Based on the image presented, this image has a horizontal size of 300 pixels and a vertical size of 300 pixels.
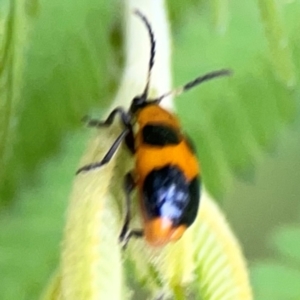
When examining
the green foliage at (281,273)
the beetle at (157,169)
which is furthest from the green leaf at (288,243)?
the beetle at (157,169)

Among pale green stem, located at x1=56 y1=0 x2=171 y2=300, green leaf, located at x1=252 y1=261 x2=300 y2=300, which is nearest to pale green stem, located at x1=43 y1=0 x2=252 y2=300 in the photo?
pale green stem, located at x1=56 y1=0 x2=171 y2=300

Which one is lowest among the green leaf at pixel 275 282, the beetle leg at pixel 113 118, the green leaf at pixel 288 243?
the green leaf at pixel 275 282

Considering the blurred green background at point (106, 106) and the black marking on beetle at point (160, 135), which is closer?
the black marking on beetle at point (160, 135)

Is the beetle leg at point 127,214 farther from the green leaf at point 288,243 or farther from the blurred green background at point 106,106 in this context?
the green leaf at point 288,243

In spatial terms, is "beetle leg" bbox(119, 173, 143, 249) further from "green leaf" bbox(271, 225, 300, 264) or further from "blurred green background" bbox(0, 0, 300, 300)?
"green leaf" bbox(271, 225, 300, 264)

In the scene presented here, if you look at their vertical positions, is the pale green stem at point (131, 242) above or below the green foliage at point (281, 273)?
above

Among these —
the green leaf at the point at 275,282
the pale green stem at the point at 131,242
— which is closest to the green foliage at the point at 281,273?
the green leaf at the point at 275,282

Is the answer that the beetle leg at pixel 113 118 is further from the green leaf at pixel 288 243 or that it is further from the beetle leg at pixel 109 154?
the green leaf at pixel 288 243

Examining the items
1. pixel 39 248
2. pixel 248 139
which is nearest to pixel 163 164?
pixel 39 248
